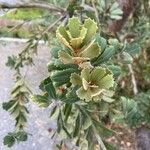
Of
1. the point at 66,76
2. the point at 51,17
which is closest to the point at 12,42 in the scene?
the point at 51,17

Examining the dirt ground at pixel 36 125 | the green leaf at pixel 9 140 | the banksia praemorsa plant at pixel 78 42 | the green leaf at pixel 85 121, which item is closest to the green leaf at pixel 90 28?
the banksia praemorsa plant at pixel 78 42

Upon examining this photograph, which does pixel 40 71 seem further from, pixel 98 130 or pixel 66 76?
pixel 66 76

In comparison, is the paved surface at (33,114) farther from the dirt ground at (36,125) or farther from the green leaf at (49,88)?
the green leaf at (49,88)

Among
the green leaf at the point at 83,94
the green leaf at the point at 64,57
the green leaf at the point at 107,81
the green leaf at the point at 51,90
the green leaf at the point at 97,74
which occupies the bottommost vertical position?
the green leaf at the point at 51,90

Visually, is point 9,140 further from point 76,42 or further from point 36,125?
point 36,125

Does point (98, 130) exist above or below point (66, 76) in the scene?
below

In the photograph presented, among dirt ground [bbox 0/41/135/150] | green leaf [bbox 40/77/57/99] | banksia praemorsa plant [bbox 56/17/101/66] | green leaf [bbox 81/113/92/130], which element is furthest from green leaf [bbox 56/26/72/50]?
dirt ground [bbox 0/41/135/150]

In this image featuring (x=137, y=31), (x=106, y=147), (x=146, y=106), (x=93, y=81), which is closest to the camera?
(x=93, y=81)
